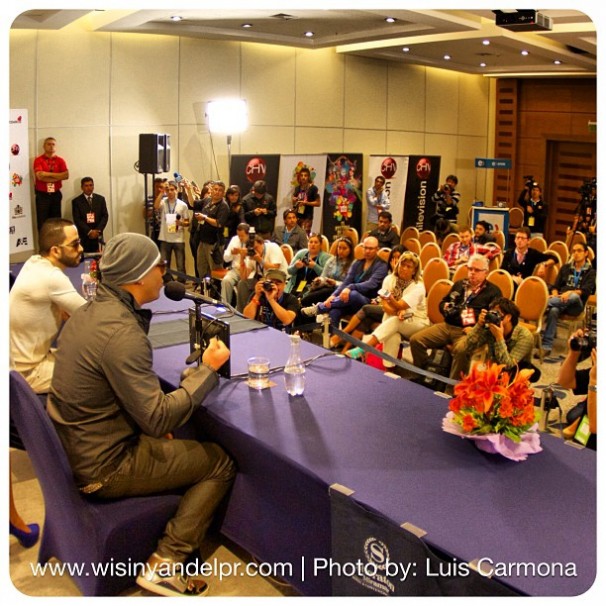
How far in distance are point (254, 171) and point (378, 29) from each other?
283 cm

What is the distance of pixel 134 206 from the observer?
36.2ft

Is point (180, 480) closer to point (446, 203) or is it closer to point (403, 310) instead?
point (403, 310)

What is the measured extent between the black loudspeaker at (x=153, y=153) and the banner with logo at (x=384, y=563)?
25.8 ft

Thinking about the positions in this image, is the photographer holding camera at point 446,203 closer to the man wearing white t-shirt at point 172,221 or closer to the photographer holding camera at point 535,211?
the photographer holding camera at point 535,211

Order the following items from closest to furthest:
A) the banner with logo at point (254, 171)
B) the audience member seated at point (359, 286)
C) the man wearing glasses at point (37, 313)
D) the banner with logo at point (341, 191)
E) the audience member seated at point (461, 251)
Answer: the man wearing glasses at point (37, 313) < the audience member seated at point (359, 286) < the audience member seated at point (461, 251) < the banner with logo at point (254, 171) < the banner with logo at point (341, 191)

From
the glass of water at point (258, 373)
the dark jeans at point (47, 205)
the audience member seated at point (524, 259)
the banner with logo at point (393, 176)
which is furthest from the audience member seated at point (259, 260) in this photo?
the banner with logo at point (393, 176)

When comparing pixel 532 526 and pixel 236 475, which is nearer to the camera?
pixel 532 526

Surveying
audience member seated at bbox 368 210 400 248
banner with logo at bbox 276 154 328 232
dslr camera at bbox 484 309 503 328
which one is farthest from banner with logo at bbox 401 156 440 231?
dslr camera at bbox 484 309 503 328

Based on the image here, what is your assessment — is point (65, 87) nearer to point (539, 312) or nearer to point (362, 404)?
point (539, 312)

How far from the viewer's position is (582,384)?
Answer: 430 centimetres

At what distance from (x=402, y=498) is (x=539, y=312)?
14.5 ft

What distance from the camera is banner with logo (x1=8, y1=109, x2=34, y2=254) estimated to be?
30.7 feet

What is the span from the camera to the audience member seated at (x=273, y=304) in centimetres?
534

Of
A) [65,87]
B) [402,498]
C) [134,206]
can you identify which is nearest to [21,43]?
[65,87]
